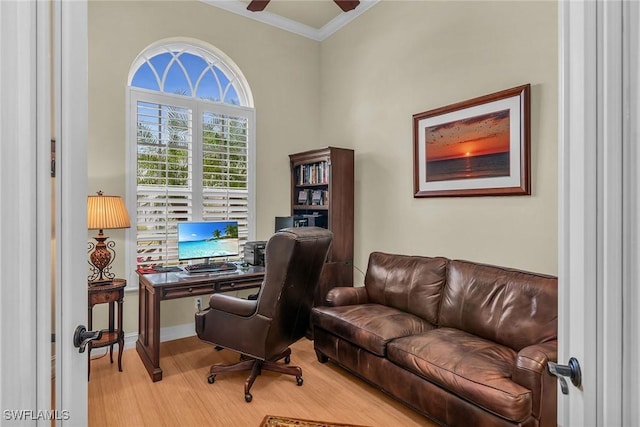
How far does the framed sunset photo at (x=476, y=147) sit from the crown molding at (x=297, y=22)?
1.60 meters

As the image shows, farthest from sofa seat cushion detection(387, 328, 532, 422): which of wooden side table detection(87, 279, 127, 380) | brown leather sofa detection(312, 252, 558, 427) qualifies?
wooden side table detection(87, 279, 127, 380)

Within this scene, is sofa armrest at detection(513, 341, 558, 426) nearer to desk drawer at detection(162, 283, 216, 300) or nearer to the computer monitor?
desk drawer at detection(162, 283, 216, 300)

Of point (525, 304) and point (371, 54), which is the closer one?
point (525, 304)

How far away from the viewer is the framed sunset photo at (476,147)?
257cm

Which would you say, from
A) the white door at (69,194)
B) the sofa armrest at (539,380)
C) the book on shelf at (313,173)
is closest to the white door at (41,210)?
the white door at (69,194)

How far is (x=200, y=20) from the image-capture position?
3.79 meters

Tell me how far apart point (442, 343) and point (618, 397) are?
62.4 inches

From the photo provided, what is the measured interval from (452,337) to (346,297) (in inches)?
40.4

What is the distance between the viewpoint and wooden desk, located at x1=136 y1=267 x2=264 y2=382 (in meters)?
2.81

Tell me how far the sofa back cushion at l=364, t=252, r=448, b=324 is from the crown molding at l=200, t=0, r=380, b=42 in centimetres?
275

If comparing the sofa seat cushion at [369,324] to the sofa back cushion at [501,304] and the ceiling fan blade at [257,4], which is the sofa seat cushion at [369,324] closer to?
the sofa back cushion at [501,304]

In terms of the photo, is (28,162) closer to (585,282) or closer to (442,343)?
(585,282)

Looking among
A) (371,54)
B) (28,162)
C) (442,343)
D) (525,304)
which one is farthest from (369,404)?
Result: (371,54)

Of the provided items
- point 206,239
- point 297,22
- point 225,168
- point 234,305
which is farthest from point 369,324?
point 297,22
